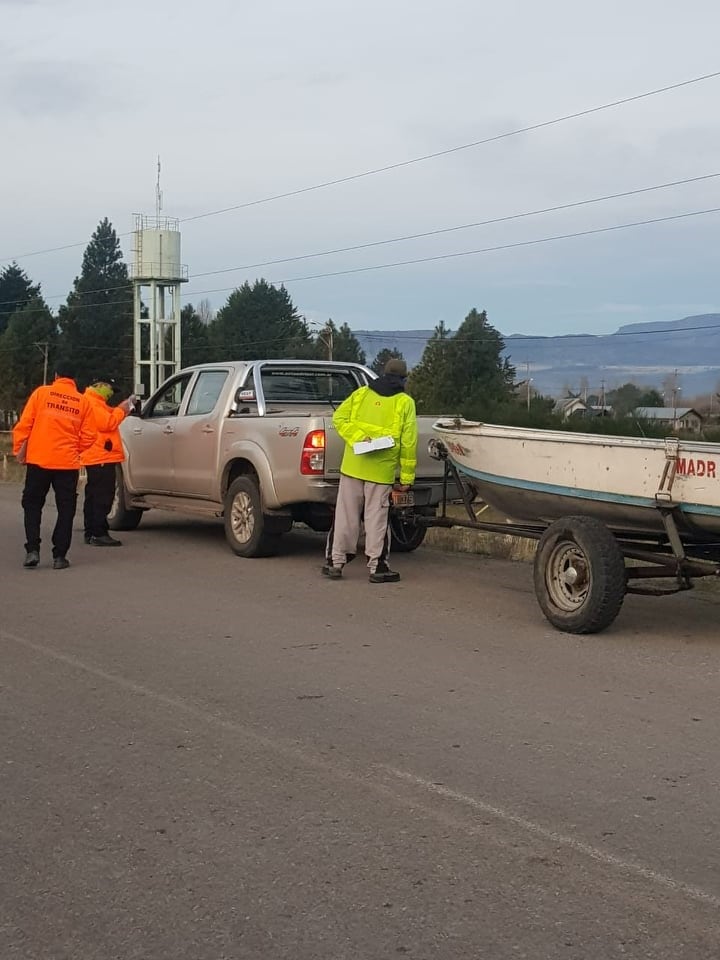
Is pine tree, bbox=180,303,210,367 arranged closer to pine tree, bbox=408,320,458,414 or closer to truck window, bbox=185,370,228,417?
pine tree, bbox=408,320,458,414

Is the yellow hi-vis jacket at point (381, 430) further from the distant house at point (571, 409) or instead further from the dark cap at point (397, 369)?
the distant house at point (571, 409)

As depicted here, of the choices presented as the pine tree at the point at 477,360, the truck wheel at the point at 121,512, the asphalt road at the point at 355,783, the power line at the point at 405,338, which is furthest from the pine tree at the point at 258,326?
the asphalt road at the point at 355,783

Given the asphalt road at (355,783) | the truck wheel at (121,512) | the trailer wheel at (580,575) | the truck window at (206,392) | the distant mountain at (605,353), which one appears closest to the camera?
the asphalt road at (355,783)

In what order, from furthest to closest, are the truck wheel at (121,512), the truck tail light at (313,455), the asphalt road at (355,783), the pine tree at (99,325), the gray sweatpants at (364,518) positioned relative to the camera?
the pine tree at (99,325) < the truck wheel at (121,512) < the truck tail light at (313,455) < the gray sweatpants at (364,518) < the asphalt road at (355,783)

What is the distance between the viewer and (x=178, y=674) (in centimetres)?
704

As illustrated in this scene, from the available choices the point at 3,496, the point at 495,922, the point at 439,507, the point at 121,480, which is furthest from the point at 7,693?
the point at 3,496

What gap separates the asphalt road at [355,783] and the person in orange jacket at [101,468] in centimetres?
362

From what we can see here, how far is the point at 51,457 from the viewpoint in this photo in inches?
436

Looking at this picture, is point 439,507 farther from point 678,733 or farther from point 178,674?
point 678,733

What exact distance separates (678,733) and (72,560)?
23.4 ft

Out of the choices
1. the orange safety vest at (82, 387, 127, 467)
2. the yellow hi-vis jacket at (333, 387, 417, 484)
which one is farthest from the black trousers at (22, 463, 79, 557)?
the yellow hi-vis jacket at (333, 387, 417, 484)

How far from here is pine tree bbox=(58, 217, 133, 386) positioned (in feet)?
332

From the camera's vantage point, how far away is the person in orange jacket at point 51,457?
36.3 ft

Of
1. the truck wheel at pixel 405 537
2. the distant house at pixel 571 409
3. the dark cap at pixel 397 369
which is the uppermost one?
the dark cap at pixel 397 369
